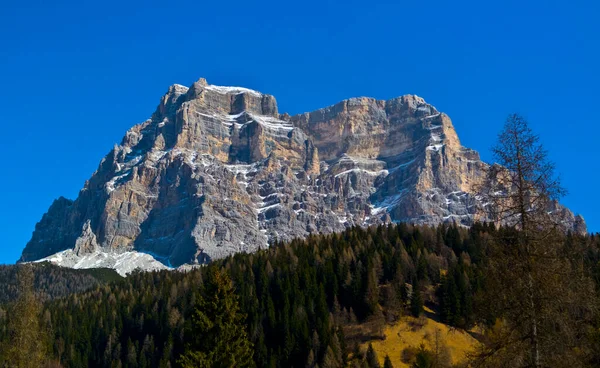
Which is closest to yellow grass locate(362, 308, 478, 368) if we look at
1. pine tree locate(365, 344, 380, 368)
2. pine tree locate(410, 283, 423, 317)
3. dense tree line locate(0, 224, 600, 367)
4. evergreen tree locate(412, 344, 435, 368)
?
pine tree locate(410, 283, 423, 317)

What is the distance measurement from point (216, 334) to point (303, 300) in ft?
233

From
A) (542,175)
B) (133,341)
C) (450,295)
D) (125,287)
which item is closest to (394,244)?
(450,295)

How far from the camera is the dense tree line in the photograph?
106 m

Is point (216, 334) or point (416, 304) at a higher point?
point (416, 304)

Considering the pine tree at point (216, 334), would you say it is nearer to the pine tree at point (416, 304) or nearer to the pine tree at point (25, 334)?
the pine tree at point (25, 334)

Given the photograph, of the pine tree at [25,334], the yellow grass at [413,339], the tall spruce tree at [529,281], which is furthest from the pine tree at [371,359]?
the tall spruce tree at [529,281]

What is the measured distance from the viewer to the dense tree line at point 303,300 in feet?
347

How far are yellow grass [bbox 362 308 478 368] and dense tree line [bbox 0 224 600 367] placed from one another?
95.4 inches

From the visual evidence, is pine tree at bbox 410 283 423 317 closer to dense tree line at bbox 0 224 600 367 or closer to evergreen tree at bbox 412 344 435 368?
dense tree line at bbox 0 224 600 367

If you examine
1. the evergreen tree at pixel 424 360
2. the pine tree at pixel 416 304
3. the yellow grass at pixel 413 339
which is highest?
the pine tree at pixel 416 304

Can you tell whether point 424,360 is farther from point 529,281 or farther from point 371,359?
point 529,281

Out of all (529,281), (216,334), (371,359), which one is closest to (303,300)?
(371,359)

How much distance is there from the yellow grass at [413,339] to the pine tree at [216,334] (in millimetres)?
50443

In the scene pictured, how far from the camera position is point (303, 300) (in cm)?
11756
